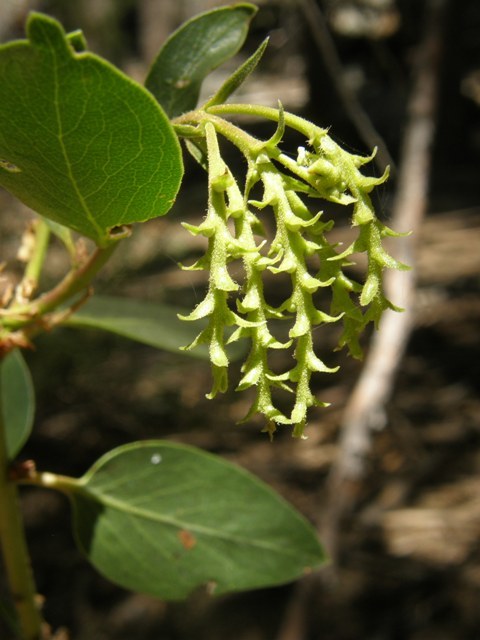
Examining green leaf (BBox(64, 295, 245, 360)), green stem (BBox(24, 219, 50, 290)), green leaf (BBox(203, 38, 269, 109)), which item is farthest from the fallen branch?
green leaf (BBox(203, 38, 269, 109))

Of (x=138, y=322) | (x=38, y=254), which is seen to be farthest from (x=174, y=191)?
(x=138, y=322)

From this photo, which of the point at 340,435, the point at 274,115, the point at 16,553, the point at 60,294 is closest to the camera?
the point at 274,115

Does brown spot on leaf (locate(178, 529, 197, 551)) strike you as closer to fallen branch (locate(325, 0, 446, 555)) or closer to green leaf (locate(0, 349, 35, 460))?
green leaf (locate(0, 349, 35, 460))

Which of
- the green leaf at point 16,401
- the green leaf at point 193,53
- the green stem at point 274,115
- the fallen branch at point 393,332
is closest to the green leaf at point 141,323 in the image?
the green leaf at point 16,401

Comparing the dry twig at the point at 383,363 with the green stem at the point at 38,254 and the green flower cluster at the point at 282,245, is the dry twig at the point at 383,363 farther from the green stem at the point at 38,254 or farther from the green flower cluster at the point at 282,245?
the green flower cluster at the point at 282,245

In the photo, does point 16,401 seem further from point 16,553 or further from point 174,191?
point 174,191

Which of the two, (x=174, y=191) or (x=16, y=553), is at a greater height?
(x=174, y=191)
